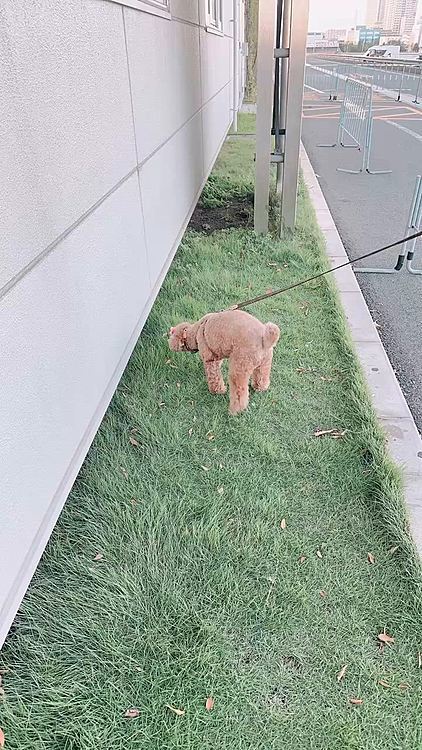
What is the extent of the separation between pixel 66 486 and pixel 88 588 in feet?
1.45

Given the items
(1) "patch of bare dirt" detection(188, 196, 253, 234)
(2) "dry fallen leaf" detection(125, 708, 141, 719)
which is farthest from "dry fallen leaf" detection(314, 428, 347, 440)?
(1) "patch of bare dirt" detection(188, 196, 253, 234)

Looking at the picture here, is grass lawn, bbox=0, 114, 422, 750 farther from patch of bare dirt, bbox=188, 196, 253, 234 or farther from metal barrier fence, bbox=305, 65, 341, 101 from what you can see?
metal barrier fence, bbox=305, 65, 341, 101

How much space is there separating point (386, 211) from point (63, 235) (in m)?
5.94

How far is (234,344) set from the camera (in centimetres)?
268

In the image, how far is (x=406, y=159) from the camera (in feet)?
32.9

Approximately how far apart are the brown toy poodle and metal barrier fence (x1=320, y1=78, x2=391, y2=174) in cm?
769

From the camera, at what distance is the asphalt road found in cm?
378

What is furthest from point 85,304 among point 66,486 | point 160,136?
point 160,136

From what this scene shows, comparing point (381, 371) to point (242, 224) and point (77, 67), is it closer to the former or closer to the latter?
point (77, 67)

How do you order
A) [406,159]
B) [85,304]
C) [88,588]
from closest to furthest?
[88,588]
[85,304]
[406,159]

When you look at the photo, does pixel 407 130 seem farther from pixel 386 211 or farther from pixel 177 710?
pixel 177 710

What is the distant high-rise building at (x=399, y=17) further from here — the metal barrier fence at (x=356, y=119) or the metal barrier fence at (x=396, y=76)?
the metal barrier fence at (x=356, y=119)

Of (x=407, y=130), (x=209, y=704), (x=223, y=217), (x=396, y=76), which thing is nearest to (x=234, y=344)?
(x=209, y=704)

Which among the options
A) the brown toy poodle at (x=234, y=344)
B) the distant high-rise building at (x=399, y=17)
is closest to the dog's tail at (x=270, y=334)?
the brown toy poodle at (x=234, y=344)
